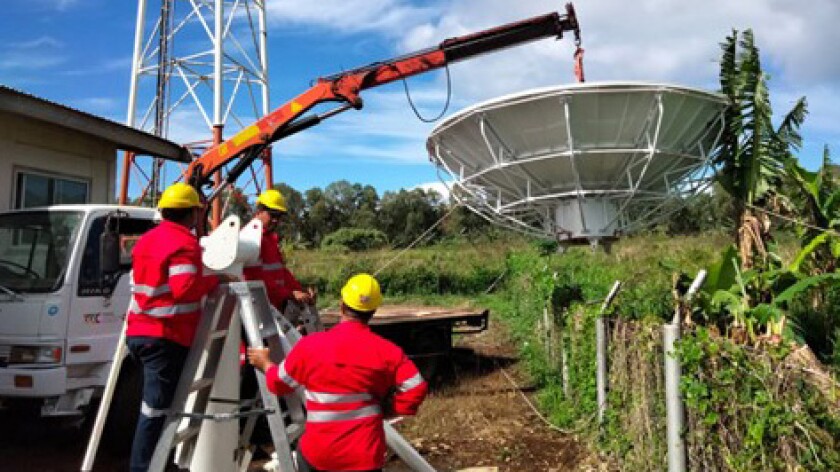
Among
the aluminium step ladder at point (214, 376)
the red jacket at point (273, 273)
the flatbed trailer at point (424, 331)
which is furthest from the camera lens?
the flatbed trailer at point (424, 331)

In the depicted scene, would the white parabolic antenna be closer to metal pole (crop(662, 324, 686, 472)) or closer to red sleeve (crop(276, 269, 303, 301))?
red sleeve (crop(276, 269, 303, 301))

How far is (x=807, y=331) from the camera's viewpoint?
5203 millimetres

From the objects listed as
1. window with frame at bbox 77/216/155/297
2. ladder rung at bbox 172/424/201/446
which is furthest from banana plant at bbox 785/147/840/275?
window with frame at bbox 77/216/155/297

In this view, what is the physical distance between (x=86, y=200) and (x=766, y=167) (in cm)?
858

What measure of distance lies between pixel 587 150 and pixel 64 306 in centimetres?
762

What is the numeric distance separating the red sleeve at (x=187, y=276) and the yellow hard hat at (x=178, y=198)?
38 cm

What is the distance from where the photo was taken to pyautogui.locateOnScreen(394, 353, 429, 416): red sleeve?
10.2 ft

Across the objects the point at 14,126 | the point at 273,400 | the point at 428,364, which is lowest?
the point at 428,364

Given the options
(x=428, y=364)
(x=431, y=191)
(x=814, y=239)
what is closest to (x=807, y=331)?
(x=814, y=239)

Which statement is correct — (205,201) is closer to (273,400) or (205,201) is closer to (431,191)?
(273,400)

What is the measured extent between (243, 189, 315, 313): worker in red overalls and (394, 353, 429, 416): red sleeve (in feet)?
7.60

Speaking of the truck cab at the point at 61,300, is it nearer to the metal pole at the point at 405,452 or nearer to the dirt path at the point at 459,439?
the dirt path at the point at 459,439

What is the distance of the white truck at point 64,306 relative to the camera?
5.70 metres

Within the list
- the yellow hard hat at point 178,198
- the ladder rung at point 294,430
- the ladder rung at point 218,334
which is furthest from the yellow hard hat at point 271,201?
the ladder rung at point 294,430
